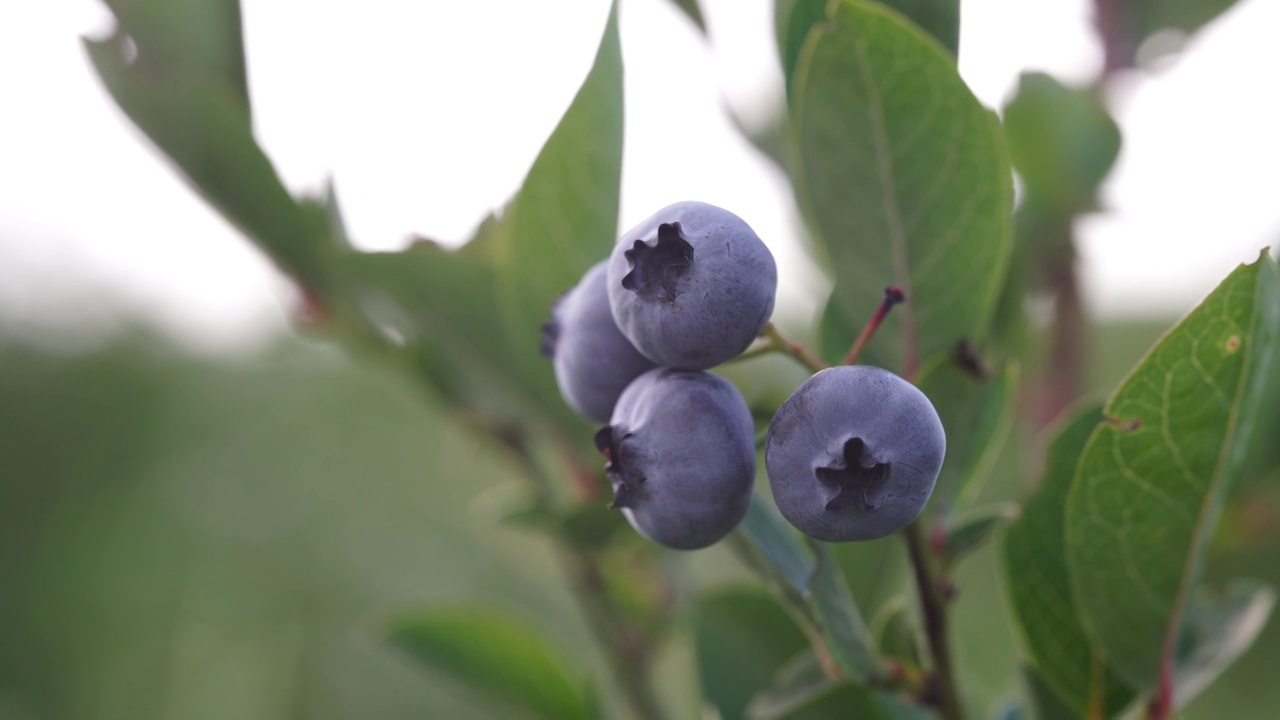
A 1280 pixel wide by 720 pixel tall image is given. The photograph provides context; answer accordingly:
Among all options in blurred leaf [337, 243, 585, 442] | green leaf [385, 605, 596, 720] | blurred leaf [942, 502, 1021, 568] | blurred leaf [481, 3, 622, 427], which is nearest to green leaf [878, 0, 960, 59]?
blurred leaf [481, 3, 622, 427]

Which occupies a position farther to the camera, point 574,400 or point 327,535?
point 327,535

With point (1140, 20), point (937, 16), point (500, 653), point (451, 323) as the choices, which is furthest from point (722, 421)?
point (1140, 20)

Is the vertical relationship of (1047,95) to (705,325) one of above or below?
above

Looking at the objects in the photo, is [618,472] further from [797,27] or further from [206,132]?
[206,132]

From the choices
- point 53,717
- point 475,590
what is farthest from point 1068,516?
point 53,717

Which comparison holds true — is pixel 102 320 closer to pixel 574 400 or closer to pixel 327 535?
pixel 327 535
